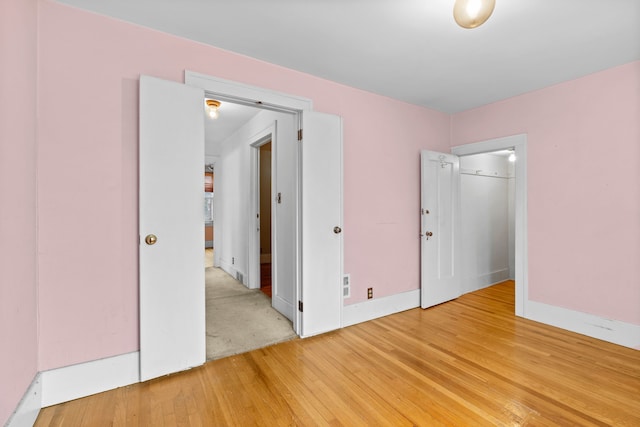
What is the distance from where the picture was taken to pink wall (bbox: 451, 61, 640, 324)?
2.54 m

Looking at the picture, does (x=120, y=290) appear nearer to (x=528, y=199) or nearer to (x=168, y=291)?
(x=168, y=291)

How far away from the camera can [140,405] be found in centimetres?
174

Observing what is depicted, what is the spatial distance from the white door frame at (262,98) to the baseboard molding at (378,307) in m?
0.57

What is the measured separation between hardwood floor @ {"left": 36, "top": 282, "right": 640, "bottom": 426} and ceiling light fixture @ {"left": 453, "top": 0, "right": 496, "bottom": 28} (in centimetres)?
212

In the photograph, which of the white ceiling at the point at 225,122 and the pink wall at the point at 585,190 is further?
the white ceiling at the point at 225,122

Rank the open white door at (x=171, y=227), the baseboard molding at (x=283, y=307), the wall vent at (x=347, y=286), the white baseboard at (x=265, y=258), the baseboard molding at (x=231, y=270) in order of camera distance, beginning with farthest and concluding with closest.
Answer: the white baseboard at (x=265, y=258), the baseboard molding at (x=231, y=270), the baseboard molding at (x=283, y=307), the wall vent at (x=347, y=286), the open white door at (x=171, y=227)

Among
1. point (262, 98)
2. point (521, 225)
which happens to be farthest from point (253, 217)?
point (521, 225)

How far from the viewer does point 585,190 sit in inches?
110

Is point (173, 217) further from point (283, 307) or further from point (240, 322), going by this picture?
point (283, 307)

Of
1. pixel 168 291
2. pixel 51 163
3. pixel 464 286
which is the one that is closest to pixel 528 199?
pixel 464 286

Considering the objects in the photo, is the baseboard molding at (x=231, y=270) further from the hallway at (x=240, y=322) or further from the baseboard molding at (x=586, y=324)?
the baseboard molding at (x=586, y=324)

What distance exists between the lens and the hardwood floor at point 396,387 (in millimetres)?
1639

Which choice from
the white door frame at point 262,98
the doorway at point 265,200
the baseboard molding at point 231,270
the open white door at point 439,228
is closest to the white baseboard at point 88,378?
the white door frame at point 262,98

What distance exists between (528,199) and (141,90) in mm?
3769
